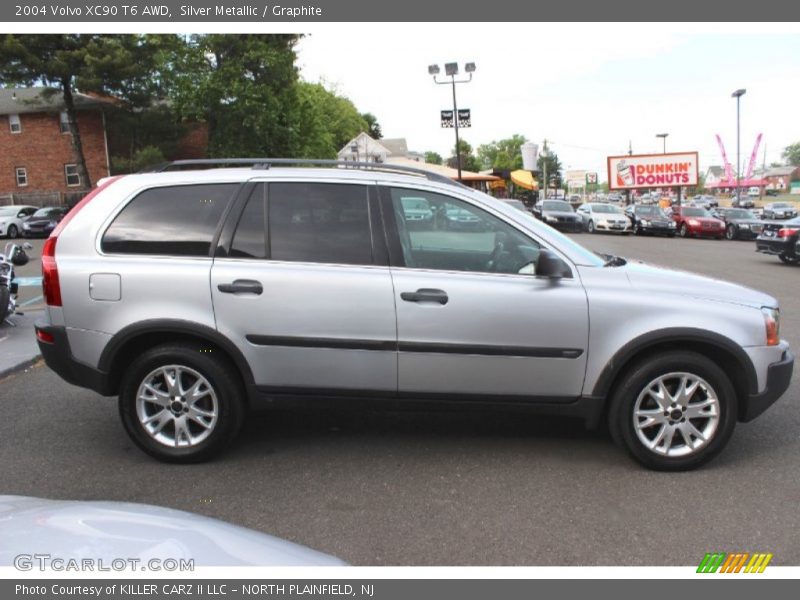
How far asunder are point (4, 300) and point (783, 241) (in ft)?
53.6

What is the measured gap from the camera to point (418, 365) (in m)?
3.92

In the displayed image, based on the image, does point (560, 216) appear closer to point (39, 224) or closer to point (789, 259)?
point (789, 259)

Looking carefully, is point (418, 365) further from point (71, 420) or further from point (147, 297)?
point (71, 420)

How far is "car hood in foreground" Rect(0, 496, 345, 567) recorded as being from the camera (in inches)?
74.1

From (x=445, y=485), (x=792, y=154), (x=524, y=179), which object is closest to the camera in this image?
(x=445, y=485)

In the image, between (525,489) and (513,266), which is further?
(513,266)

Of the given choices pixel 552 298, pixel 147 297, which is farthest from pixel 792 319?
pixel 147 297

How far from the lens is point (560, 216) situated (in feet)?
98.3

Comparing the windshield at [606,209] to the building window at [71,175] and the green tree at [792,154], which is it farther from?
the green tree at [792,154]

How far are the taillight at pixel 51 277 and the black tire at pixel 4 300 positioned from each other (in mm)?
4175

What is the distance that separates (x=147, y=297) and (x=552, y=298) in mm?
2431

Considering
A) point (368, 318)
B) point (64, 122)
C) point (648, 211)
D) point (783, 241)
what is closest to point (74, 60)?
point (64, 122)

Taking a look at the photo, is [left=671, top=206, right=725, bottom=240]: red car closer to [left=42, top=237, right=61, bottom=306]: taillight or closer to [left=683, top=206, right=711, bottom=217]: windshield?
[left=683, top=206, right=711, bottom=217]: windshield

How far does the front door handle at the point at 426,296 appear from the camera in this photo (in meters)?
3.87
